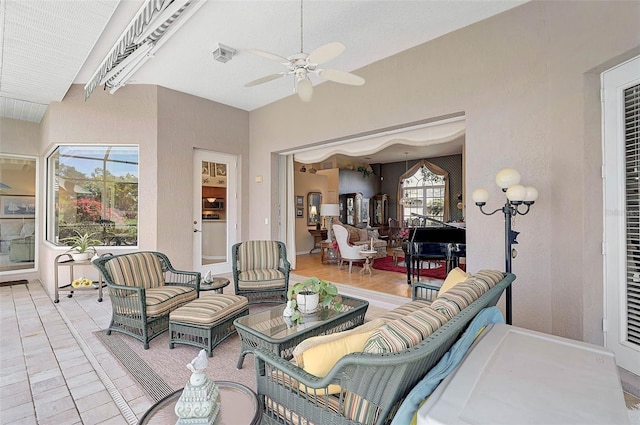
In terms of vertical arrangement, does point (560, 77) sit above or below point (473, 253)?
above

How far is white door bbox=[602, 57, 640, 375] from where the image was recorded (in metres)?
2.43

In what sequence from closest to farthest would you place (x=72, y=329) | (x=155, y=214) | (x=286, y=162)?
(x=72, y=329) < (x=155, y=214) < (x=286, y=162)

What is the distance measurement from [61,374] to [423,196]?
10.1 meters

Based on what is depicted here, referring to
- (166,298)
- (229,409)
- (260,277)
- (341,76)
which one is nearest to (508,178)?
(341,76)

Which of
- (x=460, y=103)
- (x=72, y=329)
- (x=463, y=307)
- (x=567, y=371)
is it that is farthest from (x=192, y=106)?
(x=567, y=371)

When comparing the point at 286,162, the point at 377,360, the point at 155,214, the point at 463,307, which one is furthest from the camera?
the point at 286,162

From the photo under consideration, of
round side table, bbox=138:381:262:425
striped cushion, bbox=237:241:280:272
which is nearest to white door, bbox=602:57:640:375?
round side table, bbox=138:381:262:425

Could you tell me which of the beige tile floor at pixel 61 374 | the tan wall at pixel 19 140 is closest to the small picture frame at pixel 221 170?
the beige tile floor at pixel 61 374

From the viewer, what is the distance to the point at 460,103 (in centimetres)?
356

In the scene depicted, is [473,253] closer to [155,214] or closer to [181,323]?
[181,323]

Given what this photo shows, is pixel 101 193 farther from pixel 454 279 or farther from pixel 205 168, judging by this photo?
pixel 454 279

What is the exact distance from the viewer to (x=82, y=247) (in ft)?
15.3

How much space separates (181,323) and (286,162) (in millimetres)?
4173

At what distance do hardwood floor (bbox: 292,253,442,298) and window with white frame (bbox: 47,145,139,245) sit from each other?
332cm
